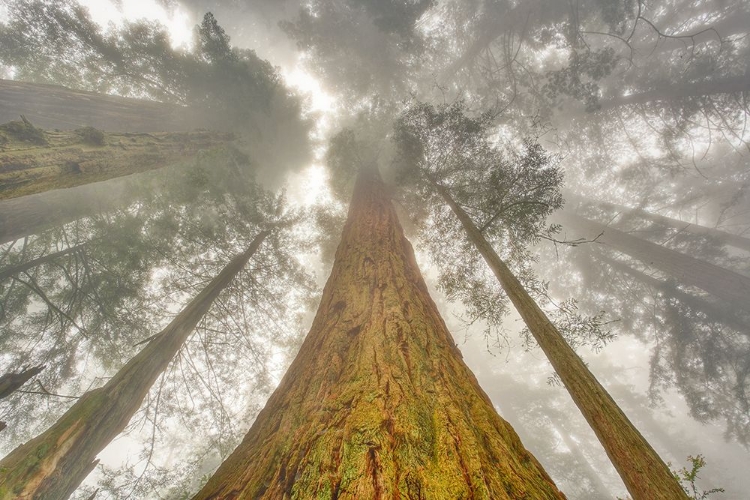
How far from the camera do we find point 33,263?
9406 mm

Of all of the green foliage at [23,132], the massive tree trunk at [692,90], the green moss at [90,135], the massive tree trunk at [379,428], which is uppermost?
the massive tree trunk at [692,90]

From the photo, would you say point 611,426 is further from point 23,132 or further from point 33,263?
point 33,263

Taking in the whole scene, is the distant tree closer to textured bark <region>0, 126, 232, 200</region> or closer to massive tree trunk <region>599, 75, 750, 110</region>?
textured bark <region>0, 126, 232, 200</region>

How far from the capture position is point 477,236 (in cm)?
526

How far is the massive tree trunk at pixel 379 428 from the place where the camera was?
1.23 meters

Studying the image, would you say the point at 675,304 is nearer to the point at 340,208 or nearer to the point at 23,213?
the point at 340,208

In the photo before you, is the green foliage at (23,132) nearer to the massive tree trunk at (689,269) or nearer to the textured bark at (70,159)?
the textured bark at (70,159)

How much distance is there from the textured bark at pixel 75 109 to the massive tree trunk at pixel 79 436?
9214 millimetres

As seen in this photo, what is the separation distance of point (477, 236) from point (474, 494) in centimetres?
448

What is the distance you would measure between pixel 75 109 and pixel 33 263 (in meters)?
5.10

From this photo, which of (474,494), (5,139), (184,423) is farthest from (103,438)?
(184,423)

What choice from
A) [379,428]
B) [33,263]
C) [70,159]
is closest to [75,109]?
[33,263]

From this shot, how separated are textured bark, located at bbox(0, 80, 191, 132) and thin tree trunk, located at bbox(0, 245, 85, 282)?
3985 millimetres

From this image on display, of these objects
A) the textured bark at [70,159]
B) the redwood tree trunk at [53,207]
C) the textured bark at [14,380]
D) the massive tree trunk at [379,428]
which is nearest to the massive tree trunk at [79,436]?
the textured bark at [14,380]
